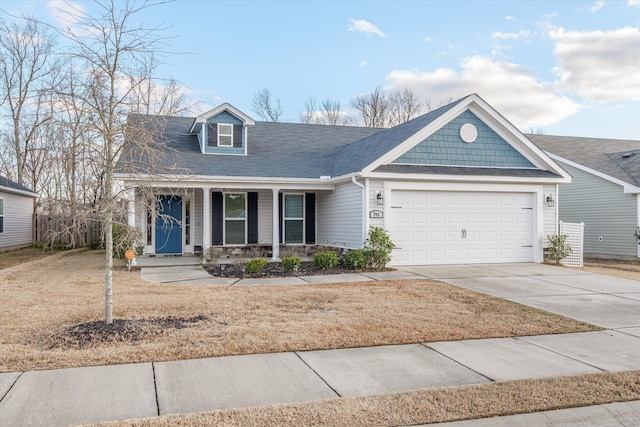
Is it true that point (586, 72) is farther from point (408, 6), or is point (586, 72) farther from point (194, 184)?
point (194, 184)

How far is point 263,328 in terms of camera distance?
6.30 meters

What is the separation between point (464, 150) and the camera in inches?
550

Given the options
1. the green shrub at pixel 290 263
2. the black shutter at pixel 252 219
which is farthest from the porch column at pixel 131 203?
the green shrub at pixel 290 263

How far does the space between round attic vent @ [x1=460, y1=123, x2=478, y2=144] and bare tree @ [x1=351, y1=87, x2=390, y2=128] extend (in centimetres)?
2410

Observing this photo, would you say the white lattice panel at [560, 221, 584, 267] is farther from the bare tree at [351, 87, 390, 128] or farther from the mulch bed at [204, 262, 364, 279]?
the bare tree at [351, 87, 390, 128]

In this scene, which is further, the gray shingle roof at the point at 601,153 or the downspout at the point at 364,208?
the gray shingle roof at the point at 601,153

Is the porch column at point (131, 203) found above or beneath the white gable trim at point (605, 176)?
beneath

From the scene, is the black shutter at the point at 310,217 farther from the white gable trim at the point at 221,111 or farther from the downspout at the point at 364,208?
the downspout at the point at 364,208

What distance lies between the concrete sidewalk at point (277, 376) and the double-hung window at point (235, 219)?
10.9 meters

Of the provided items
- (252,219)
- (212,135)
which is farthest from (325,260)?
(212,135)

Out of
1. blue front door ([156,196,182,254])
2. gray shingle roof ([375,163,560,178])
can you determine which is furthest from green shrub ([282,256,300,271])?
blue front door ([156,196,182,254])

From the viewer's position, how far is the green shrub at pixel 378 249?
12492 mm

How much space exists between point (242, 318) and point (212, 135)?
1007 cm

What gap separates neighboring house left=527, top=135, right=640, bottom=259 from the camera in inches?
674
